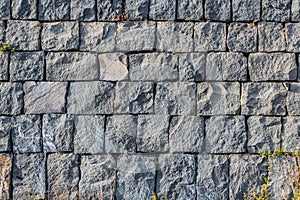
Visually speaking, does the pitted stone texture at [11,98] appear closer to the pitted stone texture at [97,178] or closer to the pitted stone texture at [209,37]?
the pitted stone texture at [97,178]

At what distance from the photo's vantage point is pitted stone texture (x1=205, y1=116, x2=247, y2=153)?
542 cm

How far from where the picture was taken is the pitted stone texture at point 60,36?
5.46 meters

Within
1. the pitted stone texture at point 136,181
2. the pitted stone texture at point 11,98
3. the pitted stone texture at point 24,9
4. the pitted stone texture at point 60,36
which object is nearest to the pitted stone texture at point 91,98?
the pitted stone texture at point 60,36

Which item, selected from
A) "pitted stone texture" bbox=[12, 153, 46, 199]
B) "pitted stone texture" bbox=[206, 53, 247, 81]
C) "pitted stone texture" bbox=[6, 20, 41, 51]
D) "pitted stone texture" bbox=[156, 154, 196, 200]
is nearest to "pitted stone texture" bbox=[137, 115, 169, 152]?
"pitted stone texture" bbox=[156, 154, 196, 200]

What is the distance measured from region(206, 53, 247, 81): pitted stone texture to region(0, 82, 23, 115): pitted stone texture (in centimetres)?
189

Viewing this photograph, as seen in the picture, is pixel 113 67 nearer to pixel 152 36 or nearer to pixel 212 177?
pixel 152 36

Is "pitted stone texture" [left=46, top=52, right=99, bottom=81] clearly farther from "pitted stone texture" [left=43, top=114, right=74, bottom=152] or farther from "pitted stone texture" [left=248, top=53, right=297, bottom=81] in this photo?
"pitted stone texture" [left=248, top=53, right=297, bottom=81]

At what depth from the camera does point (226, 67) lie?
545 centimetres

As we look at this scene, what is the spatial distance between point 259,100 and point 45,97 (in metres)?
2.14

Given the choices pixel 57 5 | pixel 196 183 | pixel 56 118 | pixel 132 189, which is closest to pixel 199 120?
pixel 196 183

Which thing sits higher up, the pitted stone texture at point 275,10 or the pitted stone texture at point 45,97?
the pitted stone texture at point 275,10

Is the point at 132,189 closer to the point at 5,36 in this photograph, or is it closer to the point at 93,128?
the point at 93,128

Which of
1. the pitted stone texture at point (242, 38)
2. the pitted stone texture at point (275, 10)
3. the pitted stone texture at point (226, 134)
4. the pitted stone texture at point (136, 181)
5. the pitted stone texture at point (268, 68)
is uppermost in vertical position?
the pitted stone texture at point (275, 10)

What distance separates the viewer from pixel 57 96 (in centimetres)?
545
